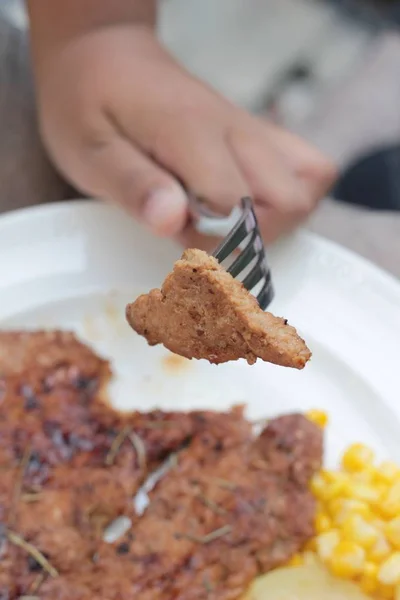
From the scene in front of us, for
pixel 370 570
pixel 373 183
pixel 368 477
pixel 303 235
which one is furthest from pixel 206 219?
pixel 373 183

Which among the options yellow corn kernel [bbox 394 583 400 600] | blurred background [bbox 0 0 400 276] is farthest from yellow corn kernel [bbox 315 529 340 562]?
blurred background [bbox 0 0 400 276]

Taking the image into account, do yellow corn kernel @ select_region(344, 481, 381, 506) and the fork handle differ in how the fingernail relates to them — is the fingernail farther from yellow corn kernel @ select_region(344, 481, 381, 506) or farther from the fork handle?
yellow corn kernel @ select_region(344, 481, 381, 506)

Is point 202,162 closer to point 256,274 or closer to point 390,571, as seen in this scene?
point 256,274

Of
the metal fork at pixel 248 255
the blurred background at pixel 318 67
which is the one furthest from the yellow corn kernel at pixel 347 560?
the blurred background at pixel 318 67

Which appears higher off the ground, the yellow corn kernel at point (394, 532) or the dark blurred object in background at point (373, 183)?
the dark blurred object in background at point (373, 183)

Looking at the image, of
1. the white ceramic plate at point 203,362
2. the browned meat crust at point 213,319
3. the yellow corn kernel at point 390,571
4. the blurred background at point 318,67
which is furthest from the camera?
the blurred background at point 318,67

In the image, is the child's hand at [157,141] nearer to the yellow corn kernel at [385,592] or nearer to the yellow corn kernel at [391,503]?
the yellow corn kernel at [391,503]

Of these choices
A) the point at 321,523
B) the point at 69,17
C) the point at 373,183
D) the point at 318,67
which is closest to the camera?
the point at 321,523
